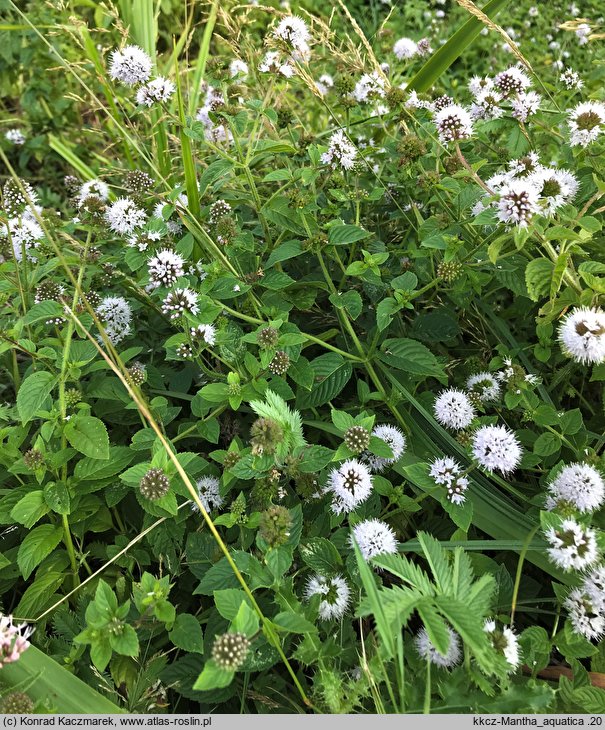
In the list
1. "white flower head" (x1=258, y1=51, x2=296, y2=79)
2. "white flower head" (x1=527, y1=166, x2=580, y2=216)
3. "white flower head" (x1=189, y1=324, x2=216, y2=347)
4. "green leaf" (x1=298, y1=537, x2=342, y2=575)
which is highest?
"white flower head" (x1=527, y1=166, x2=580, y2=216)

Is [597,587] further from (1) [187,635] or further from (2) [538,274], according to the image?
(1) [187,635]

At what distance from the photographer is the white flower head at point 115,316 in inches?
70.3

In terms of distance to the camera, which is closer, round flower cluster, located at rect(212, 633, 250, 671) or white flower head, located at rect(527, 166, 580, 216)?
round flower cluster, located at rect(212, 633, 250, 671)

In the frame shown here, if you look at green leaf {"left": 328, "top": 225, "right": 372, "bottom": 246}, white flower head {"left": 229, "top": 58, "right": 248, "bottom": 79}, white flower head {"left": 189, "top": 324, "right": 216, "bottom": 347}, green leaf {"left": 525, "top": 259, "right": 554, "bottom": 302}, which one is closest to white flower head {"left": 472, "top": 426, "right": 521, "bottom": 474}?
green leaf {"left": 525, "top": 259, "right": 554, "bottom": 302}

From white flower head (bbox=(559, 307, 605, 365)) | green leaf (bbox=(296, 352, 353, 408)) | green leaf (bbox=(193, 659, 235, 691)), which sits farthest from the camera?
green leaf (bbox=(296, 352, 353, 408))

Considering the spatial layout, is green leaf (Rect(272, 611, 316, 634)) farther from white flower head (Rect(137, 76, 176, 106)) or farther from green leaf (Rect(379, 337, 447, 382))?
white flower head (Rect(137, 76, 176, 106))

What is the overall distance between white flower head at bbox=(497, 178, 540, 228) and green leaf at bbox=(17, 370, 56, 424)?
3.92ft

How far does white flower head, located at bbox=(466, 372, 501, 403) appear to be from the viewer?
64.9 inches

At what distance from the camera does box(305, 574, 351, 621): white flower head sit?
132 cm

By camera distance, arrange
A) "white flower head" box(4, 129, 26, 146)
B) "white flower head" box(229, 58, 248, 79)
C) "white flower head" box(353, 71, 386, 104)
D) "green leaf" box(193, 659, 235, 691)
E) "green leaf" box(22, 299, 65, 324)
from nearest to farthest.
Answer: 1. "green leaf" box(193, 659, 235, 691)
2. "green leaf" box(22, 299, 65, 324)
3. "white flower head" box(353, 71, 386, 104)
4. "white flower head" box(229, 58, 248, 79)
5. "white flower head" box(4, 129, 26, 146)

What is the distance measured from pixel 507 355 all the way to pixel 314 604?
91 cm

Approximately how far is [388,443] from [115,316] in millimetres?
906

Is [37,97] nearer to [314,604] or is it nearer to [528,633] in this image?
[314,604]

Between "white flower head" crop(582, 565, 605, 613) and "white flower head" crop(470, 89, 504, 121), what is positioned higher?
"white flower head" crop(470, 89, 504, 121)
